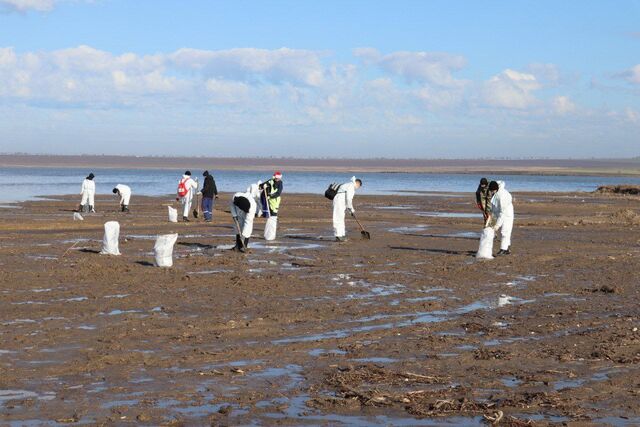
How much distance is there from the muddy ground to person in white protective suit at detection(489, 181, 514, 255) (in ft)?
1.68

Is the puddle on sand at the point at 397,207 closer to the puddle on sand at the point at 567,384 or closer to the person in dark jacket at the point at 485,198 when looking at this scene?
the person in dark jacket at the point at 485,198

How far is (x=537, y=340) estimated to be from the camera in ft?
36.0

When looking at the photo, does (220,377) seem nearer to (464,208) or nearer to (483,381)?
(483,381)

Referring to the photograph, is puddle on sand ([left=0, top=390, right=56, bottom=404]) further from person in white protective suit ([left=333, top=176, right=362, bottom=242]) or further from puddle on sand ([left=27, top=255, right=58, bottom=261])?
person in white protective suit ([left=333, top=176, right=362, bottom=242])

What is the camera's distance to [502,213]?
21.1 meters

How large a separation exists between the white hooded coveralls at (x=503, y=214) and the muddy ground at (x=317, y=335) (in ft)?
1.81

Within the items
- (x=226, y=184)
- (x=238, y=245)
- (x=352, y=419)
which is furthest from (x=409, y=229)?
(x=226, y=184)

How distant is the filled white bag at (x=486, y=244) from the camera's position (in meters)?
19.9

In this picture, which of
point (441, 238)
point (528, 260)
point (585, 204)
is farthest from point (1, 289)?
point (585, 204)

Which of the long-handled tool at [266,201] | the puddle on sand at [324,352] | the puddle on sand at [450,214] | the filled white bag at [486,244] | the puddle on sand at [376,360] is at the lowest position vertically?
the puddle on sand at [450,214]

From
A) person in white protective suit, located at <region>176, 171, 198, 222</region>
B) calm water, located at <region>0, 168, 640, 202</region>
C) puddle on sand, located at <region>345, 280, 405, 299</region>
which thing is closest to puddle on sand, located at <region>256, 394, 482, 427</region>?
puddle on sand, located at <region>345, 280, 405, 299</region>

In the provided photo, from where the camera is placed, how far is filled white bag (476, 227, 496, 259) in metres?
19.9

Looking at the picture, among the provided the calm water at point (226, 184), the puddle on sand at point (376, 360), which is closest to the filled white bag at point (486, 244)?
the puddle on sand at point (376, 360)

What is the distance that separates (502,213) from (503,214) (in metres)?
0.04
